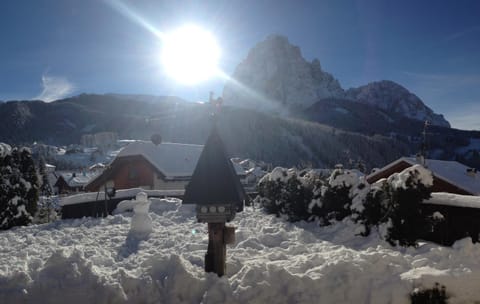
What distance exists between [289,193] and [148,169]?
56.1 feet

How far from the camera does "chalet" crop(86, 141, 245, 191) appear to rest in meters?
28.7

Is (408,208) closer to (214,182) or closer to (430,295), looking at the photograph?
(430,295)

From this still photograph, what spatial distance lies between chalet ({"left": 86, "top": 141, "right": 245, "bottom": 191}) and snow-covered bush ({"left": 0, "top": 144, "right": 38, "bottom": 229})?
13.0 meters

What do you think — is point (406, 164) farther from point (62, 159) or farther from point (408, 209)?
point (62, 159)

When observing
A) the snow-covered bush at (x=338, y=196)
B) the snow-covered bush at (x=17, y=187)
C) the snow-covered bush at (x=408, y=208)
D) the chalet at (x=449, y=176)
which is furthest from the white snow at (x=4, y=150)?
the chalet at (x=449, y=176)

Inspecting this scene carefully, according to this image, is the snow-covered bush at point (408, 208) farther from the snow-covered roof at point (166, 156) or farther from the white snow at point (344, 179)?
the snow-covered roof at point (166, 156)

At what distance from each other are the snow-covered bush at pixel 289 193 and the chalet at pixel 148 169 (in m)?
13.1

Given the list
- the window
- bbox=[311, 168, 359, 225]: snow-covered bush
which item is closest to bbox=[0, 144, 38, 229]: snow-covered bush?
bbox=[311, 168, 359, 225]: snow-covered bush

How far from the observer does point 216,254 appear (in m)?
7.46

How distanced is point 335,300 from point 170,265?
310cm

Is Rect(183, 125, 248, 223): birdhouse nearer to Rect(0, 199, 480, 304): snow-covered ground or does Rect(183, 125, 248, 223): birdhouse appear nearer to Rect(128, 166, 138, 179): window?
Rect(0, 199, 480, 304): snow-covered ground

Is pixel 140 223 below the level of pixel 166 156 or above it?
below

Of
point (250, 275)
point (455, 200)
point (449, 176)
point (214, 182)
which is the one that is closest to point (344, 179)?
point (455, 200)

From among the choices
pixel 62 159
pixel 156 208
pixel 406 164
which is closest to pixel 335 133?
pixel 62 159
